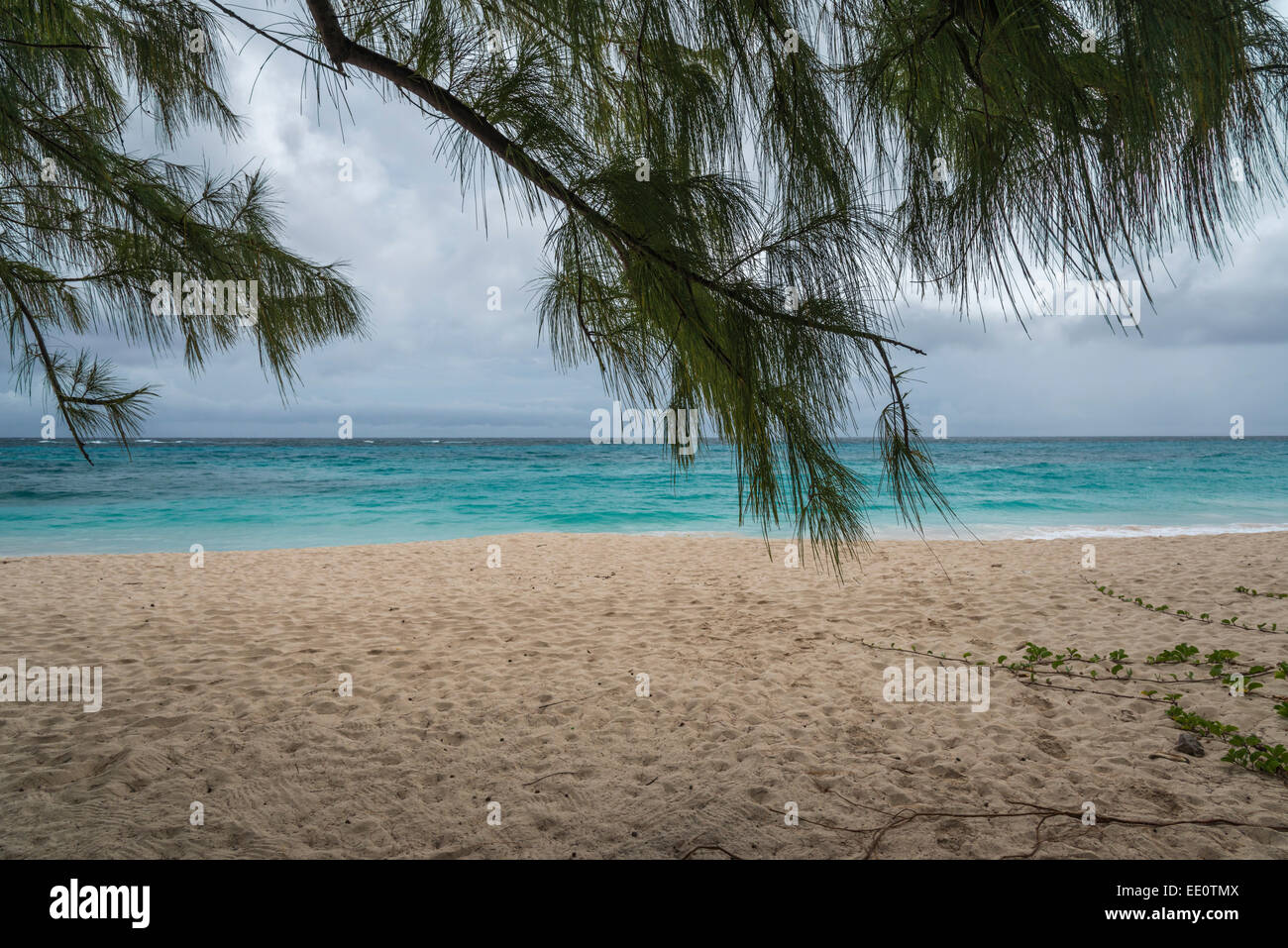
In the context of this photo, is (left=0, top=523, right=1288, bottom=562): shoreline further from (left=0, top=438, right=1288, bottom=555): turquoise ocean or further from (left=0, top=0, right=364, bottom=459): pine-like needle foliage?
(left=0, top=0, right=364, bottom=459): pine-like needle foliage

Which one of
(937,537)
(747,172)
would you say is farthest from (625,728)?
(937,537)

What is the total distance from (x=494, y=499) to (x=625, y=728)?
583 inches

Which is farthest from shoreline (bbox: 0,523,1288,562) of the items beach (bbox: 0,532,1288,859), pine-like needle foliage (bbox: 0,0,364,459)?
pine-like needle foliage (bbox: 0,0,364,459)

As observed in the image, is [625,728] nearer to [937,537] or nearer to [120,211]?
[120,211]

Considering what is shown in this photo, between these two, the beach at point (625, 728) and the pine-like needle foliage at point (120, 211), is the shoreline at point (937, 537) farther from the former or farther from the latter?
the pine-like needle foliage at point (120, 211)

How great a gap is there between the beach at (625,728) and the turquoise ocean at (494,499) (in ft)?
3.82

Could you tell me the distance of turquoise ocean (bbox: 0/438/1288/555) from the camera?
434 inches

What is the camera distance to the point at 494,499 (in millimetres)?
17141

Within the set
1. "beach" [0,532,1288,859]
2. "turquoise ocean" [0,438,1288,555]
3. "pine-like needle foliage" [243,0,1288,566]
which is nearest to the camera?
"pine-like needle foliage" [243,0,1288,566]

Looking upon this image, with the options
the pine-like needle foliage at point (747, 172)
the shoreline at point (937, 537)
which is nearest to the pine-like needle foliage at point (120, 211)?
the pine-like needle foliage at point (747, 172)

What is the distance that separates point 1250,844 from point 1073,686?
1.36 m

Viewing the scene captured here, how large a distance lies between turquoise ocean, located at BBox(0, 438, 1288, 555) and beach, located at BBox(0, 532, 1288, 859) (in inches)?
45.8
